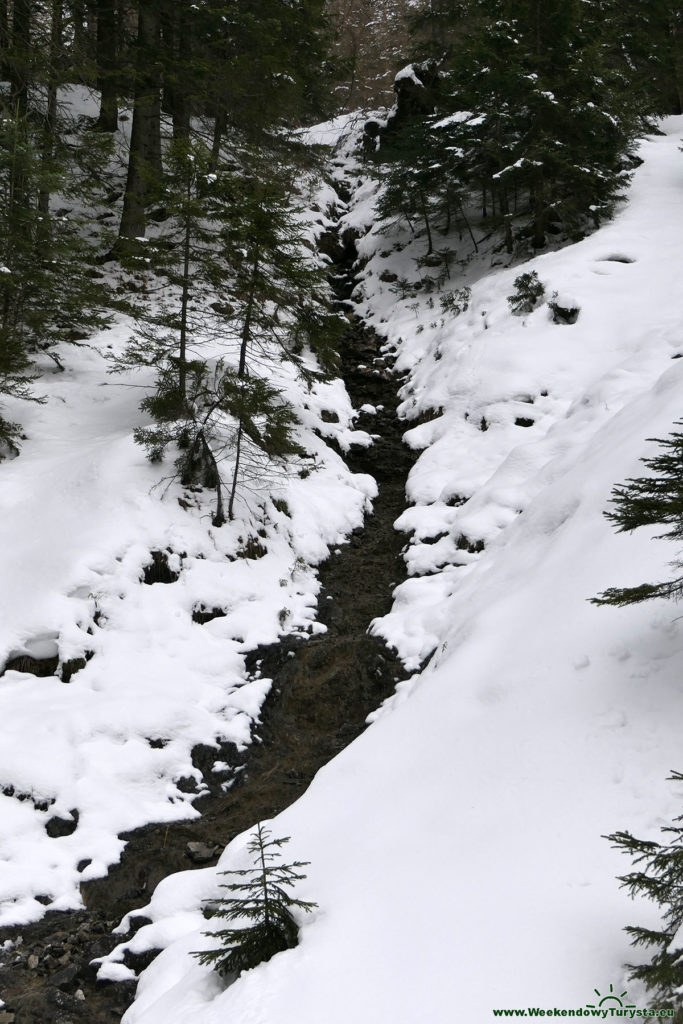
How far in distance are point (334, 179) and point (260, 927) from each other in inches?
1222

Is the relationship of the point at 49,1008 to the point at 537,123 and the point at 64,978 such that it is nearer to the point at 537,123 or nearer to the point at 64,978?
the point at 64,978

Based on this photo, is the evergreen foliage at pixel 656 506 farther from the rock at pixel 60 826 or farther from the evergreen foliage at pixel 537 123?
the evergreen foliage at pixel 537 123

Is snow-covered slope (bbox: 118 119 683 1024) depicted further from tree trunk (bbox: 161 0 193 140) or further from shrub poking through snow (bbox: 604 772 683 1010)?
tree trunk (bbox: 161 0 193 140)

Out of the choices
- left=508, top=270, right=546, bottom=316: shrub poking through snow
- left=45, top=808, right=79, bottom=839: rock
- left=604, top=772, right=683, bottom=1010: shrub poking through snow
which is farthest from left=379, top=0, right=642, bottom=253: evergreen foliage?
left=604, top=772, right=683, bottom=1010: shrub poking through snow

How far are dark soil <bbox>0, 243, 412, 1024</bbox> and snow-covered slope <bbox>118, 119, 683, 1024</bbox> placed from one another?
44 cm

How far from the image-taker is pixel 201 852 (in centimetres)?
650

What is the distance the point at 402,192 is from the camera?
68.4 ft

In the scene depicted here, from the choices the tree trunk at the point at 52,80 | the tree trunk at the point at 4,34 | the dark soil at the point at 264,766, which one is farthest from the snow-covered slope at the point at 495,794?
the tree trunk at the point at 4,34

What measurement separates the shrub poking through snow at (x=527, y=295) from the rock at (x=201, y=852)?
12.9 m

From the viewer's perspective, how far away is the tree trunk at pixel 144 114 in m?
16.3

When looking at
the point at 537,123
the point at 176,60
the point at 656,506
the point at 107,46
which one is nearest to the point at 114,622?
the point at 656,506

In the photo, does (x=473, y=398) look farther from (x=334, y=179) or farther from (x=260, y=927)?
(x=334, y=179)

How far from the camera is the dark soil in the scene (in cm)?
513

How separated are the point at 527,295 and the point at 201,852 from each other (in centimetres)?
1337
